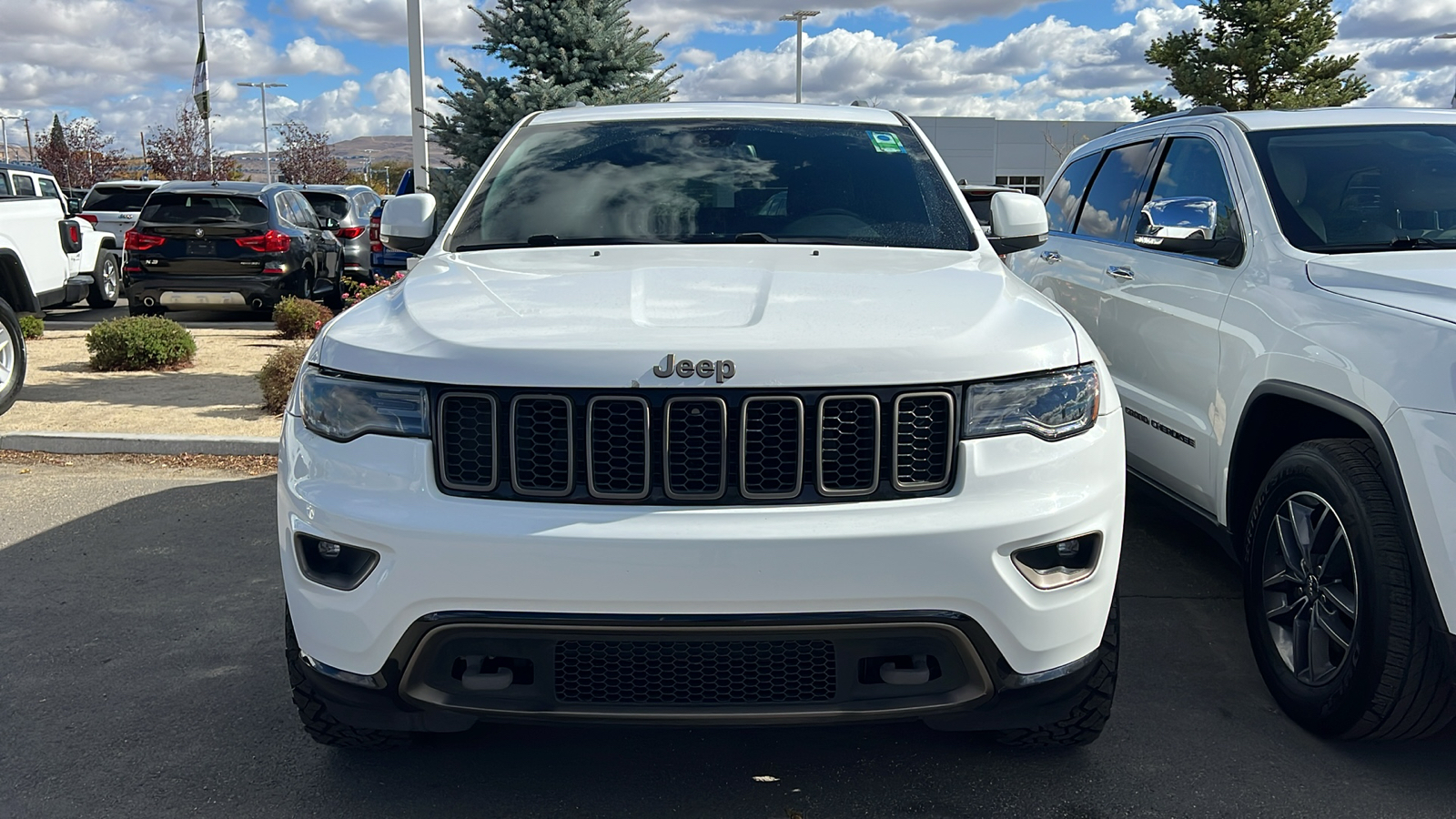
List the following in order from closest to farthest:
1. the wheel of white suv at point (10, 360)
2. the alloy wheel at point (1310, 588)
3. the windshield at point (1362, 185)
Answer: the alloy wheel at point (1310, 588)
the windshield at point (1362, 185)
the wheel of white suv at point (10, 360)

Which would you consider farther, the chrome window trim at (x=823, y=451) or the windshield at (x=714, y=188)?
the windshield at (x=714, y=188)

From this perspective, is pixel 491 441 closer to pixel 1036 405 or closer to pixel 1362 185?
pixel 1036 405

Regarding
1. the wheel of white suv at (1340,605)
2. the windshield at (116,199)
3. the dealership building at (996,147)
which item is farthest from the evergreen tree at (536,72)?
the dealership building at (996,147)

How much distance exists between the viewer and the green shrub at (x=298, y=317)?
38.6 ft

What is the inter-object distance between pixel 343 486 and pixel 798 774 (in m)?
1.42

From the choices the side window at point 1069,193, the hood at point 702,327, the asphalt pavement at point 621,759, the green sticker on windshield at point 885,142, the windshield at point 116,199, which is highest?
the windshield at point 116,199

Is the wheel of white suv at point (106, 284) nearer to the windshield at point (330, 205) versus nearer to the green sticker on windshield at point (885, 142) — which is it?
the windshield at point (330, 205)

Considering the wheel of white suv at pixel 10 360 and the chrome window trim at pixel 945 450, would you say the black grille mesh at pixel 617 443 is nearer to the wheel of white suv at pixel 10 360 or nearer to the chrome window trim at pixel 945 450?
the chrome window trim at pixel 945 450

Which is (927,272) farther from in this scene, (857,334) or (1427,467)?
(1427,467)

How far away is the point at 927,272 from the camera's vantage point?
3.22 metres

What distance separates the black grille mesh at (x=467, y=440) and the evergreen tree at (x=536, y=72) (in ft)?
23.6

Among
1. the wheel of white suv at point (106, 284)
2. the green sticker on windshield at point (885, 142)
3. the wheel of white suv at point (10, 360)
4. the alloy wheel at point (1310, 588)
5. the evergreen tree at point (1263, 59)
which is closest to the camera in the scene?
the alloy wheel at point (1310, 588)

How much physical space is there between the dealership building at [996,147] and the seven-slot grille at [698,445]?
175ft

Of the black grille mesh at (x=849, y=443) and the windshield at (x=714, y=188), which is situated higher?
the windshield at (x=714, y=188)
